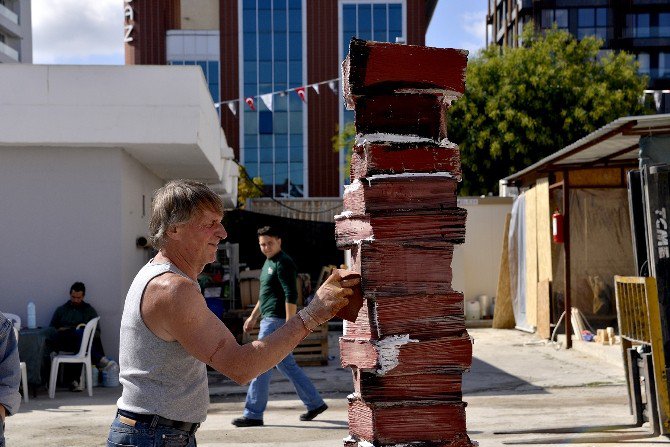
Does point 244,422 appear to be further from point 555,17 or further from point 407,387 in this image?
point 555,17

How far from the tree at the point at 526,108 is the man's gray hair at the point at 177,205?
2603 cm

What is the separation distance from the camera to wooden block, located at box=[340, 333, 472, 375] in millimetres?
3209

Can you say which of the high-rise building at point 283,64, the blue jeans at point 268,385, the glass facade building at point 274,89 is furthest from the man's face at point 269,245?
the glass facade building at point 274,89

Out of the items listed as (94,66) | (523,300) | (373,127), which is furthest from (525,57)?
(373,127)

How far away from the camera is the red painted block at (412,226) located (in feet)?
10.7

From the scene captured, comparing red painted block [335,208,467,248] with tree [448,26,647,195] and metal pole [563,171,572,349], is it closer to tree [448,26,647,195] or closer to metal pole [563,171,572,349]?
metal pole [563,171,572,349]

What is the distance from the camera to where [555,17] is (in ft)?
202

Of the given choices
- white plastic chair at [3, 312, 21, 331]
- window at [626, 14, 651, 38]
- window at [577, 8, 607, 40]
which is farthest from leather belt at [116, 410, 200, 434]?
window at [626, 14, 651, 38]

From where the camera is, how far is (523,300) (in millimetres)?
18578

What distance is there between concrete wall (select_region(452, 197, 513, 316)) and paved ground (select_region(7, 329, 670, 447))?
19.5ft

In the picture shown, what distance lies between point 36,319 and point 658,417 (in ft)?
27.6

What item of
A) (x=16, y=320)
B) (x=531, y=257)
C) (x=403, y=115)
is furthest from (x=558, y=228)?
(x=403, y=115)

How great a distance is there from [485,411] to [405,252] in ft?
22.7

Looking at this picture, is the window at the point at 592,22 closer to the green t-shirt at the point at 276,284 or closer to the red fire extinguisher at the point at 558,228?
the red fire extinguisher at the point at 558,228
